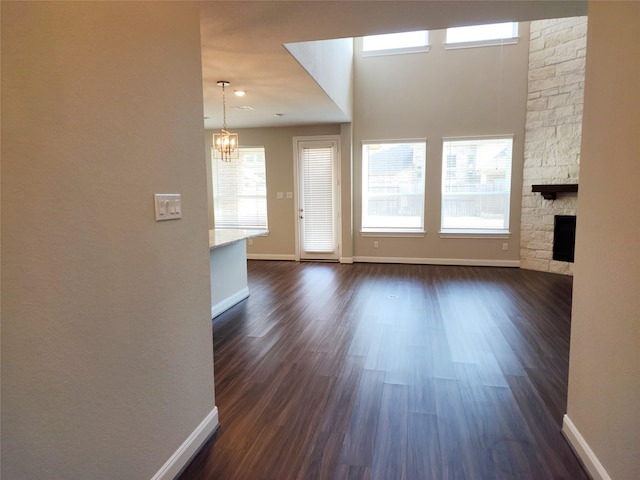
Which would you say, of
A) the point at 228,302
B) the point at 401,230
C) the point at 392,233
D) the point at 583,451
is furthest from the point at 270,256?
the point at 583,451

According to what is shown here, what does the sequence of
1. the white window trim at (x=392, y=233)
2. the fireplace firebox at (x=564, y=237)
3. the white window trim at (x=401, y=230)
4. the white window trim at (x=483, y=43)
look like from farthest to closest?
the white window trim at (x=392, y=233) → the white window trim at (x=401, y=230) → the white window trim at (x=483, y=43) → the fireplace firebox at (x=564, y=237)

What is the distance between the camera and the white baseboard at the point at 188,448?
1625 mm

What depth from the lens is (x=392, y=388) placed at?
242cm

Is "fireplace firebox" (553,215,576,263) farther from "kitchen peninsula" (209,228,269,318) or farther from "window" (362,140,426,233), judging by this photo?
"kitchen peninsula" (209,228,269,318)

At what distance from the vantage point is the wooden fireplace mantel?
17.1 ft

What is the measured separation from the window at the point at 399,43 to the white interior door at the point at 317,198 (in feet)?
5.69

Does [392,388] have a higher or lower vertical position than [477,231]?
lower

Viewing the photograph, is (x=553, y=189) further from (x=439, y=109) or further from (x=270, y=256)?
(x=270, y=256)

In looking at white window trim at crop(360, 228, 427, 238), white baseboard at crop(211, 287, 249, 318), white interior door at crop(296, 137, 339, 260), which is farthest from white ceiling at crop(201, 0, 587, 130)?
white window trim at crop(360, 228, 427, 238)

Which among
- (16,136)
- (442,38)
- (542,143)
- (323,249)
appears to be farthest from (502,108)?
(16,136)

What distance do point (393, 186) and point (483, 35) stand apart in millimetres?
2843

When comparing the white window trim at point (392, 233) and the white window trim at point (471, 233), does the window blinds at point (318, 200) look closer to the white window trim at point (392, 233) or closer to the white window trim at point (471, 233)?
the white window trim at point (392, 233)

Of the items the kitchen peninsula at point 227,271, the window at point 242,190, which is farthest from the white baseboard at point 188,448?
the window at point 242,190

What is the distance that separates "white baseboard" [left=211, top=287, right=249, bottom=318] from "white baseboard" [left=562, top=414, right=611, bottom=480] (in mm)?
3076
